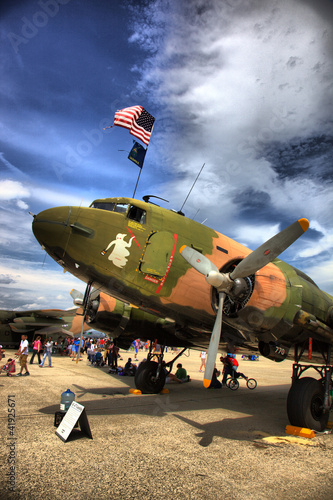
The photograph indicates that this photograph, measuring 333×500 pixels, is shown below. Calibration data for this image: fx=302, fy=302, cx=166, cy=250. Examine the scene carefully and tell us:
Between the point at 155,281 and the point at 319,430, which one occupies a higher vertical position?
the point at 155,281

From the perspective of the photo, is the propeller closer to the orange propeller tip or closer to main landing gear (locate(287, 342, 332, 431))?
the orange propeller tip

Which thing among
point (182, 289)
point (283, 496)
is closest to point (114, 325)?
point (182, 289)

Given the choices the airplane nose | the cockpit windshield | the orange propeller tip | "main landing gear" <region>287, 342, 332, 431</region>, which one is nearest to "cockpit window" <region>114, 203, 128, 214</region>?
the cockpit windshield

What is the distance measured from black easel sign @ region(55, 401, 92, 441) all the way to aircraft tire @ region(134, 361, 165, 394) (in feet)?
22.4

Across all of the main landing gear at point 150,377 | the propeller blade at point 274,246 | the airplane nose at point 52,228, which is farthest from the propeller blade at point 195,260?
the main landing gear at point 150,377

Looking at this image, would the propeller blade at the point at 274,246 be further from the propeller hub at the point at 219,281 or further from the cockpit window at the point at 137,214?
the cockpit window at the point at 137,214

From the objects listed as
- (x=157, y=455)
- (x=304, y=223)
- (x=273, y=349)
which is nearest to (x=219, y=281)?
(x=304, y=223)

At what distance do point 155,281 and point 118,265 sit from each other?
1142mm

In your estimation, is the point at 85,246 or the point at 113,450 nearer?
the point at 113,450

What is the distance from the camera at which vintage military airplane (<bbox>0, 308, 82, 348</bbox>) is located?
98.1ft

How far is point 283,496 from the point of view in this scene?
456cm

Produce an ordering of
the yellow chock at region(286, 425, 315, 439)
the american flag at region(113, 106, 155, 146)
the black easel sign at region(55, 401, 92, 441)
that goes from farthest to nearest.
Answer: the american flag at region(113, 106, 155, 146)
the yellow chock at region(286, 425, 315, 439)
the black easel sign at region(55, 401, 92, 441)

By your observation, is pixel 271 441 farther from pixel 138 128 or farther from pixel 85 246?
pixel 138 128

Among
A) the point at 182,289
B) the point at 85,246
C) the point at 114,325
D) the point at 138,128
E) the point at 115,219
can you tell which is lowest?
the point at 114,325
